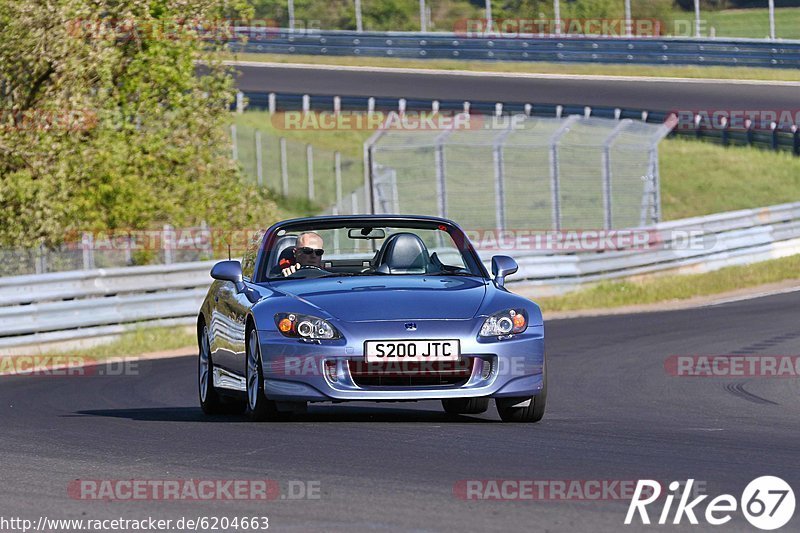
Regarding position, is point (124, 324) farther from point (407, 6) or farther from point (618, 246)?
point (407, 6)

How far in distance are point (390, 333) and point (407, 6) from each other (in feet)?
162

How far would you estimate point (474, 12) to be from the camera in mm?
56156

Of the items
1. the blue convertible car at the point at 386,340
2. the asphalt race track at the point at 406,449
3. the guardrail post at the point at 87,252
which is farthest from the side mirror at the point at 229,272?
the guardrail post at the point at 87,252

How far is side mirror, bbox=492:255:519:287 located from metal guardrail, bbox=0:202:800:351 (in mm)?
9010

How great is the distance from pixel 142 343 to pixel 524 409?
10385 millimetres

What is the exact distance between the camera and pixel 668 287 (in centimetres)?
2517

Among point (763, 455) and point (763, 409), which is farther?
point (763, 409)

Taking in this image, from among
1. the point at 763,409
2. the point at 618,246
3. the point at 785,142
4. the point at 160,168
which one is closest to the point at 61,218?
the point at 160,168

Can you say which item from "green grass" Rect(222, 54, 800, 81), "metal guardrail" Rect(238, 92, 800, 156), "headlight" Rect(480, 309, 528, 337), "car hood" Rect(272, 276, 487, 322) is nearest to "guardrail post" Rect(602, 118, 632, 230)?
"metal guardrail" Rect(238, 92, 800, 156)

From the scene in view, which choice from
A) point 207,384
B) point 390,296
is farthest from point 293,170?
point 390,296

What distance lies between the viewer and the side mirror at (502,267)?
33.8ft

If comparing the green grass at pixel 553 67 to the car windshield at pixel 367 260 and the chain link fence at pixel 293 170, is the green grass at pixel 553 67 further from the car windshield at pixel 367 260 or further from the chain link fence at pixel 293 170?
the car windshield at pixel 367 260

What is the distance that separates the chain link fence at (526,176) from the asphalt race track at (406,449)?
11744 mm

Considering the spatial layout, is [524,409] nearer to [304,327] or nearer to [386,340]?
[386,340]
